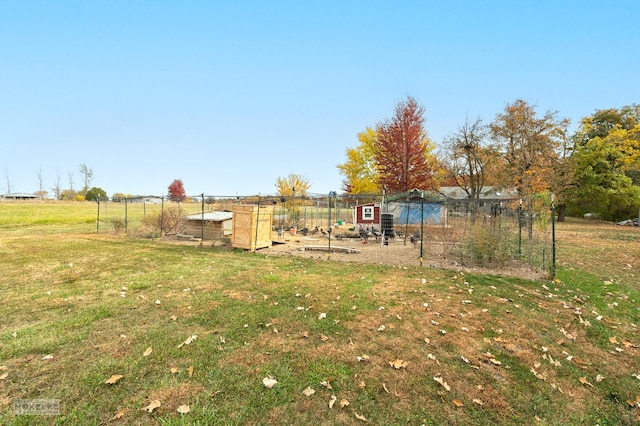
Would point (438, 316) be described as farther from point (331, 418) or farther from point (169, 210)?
point (169, 210)

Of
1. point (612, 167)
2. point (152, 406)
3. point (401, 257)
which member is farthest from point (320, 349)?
point (612, 167)

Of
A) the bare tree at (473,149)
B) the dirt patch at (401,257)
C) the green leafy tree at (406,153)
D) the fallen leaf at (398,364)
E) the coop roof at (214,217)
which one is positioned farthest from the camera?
the green leafy tree at (406,153)

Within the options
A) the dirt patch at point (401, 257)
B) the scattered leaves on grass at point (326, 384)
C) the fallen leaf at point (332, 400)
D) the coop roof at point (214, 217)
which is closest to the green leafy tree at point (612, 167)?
the dirt patch at point (401, 257)

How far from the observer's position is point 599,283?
6656 mm

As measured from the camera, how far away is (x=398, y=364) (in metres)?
3.12

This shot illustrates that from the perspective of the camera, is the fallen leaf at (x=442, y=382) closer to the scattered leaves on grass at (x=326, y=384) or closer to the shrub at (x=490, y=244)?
the scattered leaves on grass at (x=326, y=384)

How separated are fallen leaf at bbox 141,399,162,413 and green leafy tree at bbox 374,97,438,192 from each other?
26.5 meters

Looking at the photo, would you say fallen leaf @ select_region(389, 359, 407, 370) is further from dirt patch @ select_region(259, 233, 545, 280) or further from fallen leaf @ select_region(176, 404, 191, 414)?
dirt patch @ select_region(259, 233, 545, 280)

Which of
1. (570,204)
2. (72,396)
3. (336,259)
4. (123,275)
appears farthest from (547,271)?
(570,204)

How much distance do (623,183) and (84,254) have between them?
1575 inches

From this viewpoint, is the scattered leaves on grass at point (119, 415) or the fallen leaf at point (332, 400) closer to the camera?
the scattered leaves on grass at point (119, 415)

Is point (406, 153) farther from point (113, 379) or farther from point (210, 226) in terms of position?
point (113, 379)

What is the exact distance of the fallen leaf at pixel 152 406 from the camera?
7.77 feet

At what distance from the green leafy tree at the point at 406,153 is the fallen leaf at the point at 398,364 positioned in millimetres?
25038
